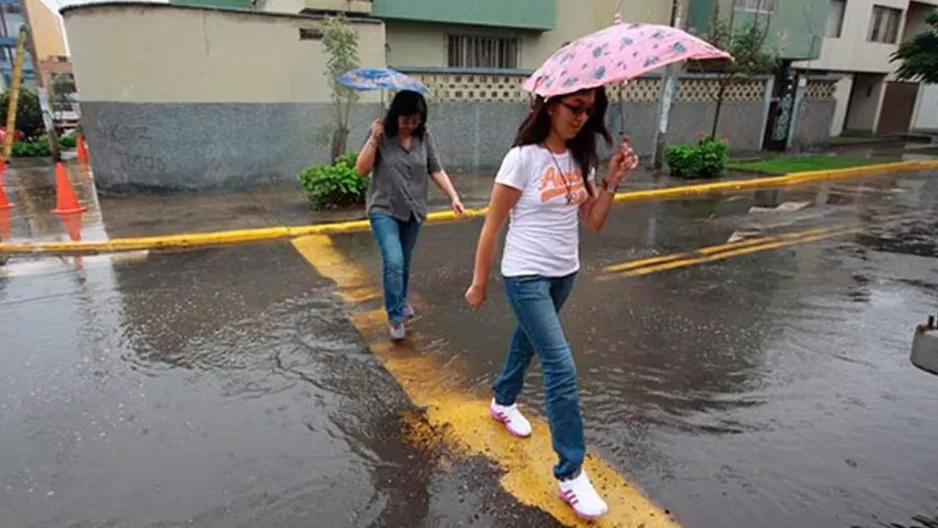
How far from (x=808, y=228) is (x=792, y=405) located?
584 cm

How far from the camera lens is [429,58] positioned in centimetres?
1448

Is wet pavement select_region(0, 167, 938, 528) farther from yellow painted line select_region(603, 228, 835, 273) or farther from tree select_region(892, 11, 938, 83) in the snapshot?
tree select_region(892, 11, 938, 83)

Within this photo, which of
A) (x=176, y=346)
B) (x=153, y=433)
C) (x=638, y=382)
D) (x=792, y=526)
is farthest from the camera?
(x=176, y=346)

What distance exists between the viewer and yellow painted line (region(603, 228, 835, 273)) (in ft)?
20.9

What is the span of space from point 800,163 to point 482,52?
28.5 ft

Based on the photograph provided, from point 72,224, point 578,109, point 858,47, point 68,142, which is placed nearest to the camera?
point 578,109

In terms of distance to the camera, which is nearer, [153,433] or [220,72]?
[153,433]


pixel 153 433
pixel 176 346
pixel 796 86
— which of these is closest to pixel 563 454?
pixel 153 433

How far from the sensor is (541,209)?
8.43 feet

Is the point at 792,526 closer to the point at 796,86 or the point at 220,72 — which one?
the point at 220,72

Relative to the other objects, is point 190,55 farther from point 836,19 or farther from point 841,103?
point 841,103

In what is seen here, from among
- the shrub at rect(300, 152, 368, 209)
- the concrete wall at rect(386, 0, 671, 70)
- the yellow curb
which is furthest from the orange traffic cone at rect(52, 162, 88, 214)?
the concrete wall at rect(386, 0, 671, 70)

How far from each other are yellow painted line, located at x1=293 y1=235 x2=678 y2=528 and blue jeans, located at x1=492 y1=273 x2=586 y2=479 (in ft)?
0.75

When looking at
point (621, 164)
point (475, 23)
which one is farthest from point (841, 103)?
point (621, 164)
